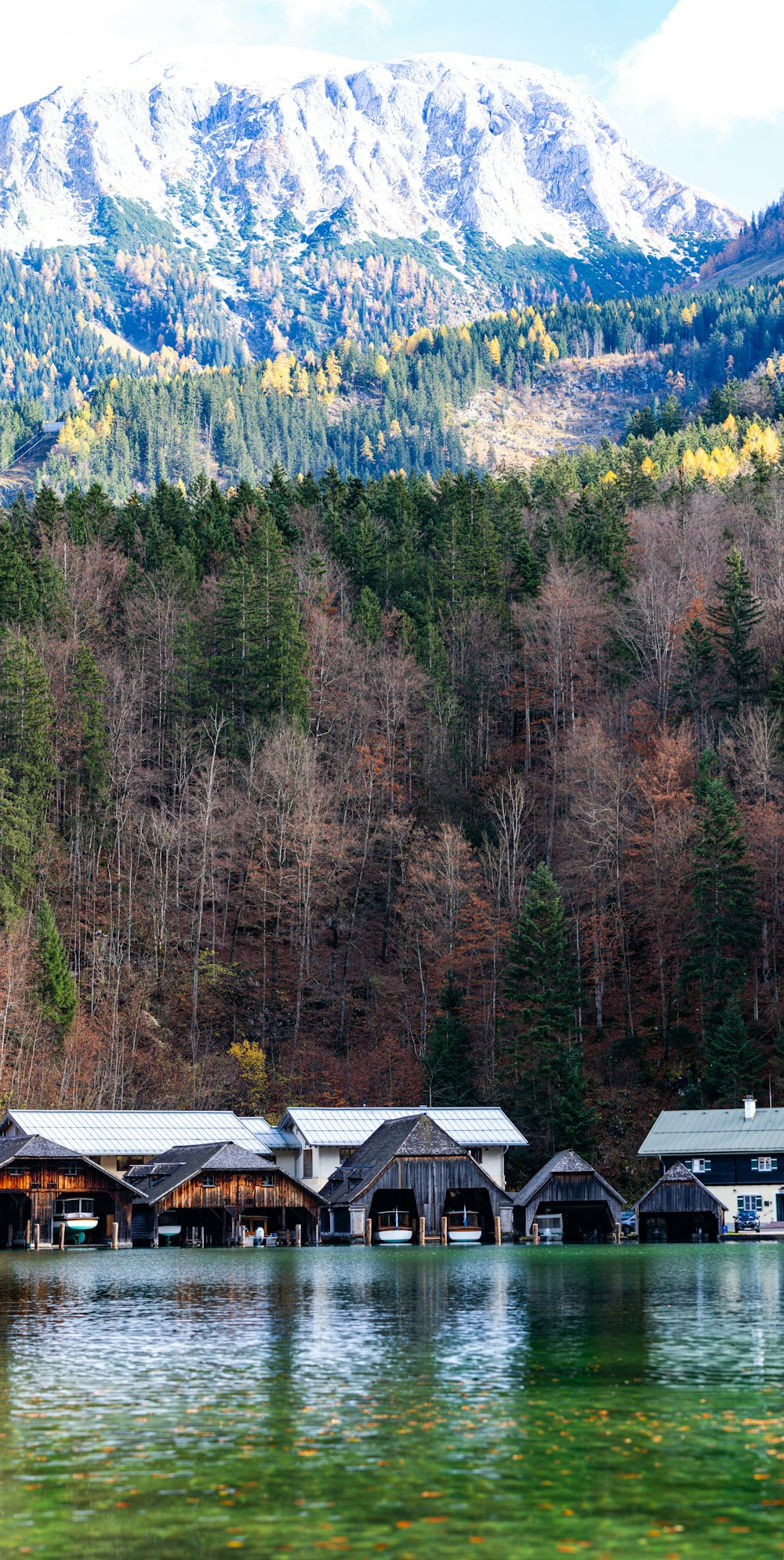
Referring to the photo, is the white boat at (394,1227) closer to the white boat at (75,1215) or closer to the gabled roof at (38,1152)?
the gabled roof at (38,1152)

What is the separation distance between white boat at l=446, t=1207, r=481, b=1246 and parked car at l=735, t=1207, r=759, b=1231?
1171 centimetres

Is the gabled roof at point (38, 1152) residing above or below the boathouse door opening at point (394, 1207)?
above

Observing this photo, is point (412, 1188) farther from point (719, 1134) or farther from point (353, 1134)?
point (719, 1134)

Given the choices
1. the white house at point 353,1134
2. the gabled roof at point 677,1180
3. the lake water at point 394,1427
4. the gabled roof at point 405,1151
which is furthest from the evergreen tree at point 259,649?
the lake water at point 394,1427

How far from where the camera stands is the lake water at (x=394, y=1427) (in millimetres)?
14102

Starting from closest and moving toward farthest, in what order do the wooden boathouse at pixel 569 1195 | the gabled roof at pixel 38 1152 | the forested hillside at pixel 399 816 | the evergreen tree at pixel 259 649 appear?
the gabled roof at pixel 38 1152, the wooden boathouse at pixel 569 1195, the forested hillside at pixel 399 816, the evergreen tree at pixel 259 649

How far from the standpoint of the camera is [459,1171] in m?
65.3

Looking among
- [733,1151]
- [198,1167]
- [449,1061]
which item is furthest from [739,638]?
[198,1167]

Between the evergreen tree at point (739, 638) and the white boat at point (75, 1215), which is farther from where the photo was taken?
the evergreen tree at point (739, 638)

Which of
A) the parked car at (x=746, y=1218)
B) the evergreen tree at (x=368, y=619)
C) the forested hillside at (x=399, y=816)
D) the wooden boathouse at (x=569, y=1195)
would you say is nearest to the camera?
the wooden boathouse at (x=569, y=1195)

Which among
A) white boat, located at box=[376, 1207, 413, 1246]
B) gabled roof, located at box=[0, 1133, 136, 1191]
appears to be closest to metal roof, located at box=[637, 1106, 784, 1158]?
white boat, located at box=[376, 1207, 413, 1246]

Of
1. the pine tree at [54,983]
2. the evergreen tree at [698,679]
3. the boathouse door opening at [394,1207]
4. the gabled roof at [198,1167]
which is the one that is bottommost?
the boathouse door opening at [394,1207]

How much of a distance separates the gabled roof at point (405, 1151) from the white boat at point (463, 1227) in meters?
2.47

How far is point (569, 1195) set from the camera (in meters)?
64.1
